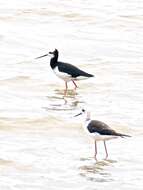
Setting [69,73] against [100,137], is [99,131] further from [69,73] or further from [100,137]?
[69,73]

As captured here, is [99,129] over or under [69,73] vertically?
over

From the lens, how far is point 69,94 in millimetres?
23188

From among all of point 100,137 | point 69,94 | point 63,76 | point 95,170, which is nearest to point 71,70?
point 63,76

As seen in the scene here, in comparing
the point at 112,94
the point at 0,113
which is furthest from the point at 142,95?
the point at 0,113

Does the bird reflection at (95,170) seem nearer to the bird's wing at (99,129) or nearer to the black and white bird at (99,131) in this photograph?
the black and white bird at (99,131)

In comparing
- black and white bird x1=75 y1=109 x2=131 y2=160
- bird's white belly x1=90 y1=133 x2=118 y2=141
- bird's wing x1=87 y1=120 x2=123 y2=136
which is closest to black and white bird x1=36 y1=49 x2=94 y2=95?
black and white bird x1=75 y1=109 x2=131 y2=160

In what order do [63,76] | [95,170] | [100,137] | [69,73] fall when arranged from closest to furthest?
1. [95,170]
2. [100,137]
3. [69,73]
4. [63,76]

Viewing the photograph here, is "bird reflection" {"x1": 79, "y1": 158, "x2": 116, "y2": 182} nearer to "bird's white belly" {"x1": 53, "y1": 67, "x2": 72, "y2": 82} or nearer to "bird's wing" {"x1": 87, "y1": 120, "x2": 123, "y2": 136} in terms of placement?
"bird's wing" {"x1": 87, "y1": 120, "x2": 123, "y2": 136}

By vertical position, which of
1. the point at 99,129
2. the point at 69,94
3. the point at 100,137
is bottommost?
the point at 69,94

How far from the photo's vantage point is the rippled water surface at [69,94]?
1625 cm

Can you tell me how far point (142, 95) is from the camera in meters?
22.6

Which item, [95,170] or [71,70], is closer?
[95,170]

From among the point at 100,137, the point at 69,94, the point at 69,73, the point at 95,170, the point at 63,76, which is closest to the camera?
the point at 95,170

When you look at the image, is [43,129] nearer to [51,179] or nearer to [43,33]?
[51,179]
